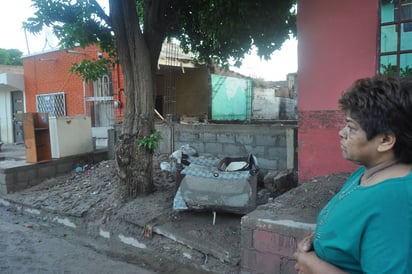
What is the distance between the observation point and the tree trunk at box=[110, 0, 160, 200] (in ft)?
16.1

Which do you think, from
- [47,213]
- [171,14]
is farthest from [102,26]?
[47,213]

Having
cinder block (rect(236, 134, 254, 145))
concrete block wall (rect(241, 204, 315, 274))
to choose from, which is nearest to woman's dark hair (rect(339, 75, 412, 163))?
concrete block wall (rect(241, 204, 315, 274))

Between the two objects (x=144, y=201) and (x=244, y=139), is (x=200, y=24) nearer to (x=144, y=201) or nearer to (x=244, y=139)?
(x=244, y=139)

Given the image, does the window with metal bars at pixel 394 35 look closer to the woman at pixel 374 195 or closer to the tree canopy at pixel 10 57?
the woman at pixel 374 195

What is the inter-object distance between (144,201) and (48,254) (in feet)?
4.73

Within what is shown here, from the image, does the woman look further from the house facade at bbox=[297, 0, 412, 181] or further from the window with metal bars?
the house facade at bbox=[297, 0, 412, 181]

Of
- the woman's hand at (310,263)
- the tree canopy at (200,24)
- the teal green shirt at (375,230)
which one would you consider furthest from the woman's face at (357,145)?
the tree canopy at (200,24)

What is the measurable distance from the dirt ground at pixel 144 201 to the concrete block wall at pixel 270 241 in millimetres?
311

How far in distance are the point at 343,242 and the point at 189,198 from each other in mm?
3094

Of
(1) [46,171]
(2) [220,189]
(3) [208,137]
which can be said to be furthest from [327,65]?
(1) [46,171]

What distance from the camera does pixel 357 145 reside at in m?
1.24

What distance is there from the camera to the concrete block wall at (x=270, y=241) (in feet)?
9.25

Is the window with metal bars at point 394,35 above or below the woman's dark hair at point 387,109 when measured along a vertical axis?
above

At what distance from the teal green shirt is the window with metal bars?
2.94 metres
